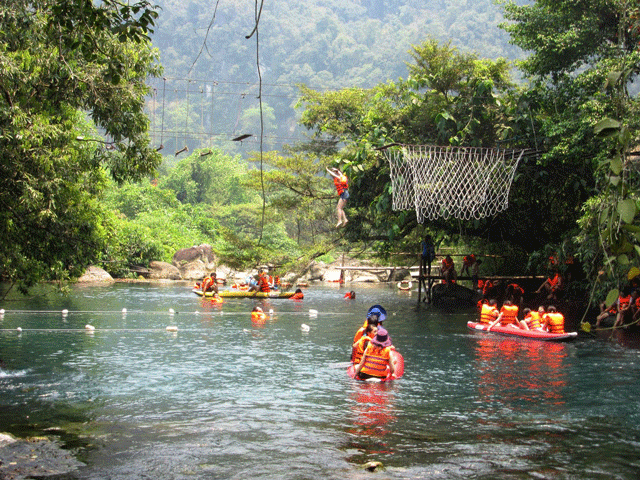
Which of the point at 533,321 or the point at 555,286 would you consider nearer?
the point at 533,321

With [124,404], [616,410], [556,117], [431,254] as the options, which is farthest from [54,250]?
[431,254]

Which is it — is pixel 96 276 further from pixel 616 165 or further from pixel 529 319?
pixel 616 165

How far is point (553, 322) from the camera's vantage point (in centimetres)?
1645

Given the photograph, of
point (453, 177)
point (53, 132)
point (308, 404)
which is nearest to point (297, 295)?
point (453, 177)

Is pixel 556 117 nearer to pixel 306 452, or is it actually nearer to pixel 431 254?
pixel 431 254

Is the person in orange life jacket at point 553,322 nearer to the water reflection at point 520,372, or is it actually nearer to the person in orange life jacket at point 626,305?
the water reflection at point 520,372

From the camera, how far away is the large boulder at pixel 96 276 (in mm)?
34406

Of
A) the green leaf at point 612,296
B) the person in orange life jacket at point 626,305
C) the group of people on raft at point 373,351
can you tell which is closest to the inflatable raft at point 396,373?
the group of people on raft at point 373,351

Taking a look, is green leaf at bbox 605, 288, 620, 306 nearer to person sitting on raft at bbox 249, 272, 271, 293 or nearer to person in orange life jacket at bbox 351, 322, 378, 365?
person in orange life jacket at bbox 351, 322, 378, 365

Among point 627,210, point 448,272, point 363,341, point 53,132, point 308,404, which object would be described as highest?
point 53,132

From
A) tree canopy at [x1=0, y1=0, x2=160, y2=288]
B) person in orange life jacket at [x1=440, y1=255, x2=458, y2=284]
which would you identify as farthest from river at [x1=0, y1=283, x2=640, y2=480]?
person in orange life jacket at [x1=440, y1=255, x2=458, y2=284]

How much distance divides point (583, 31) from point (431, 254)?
431 inches

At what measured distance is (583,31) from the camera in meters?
17.5

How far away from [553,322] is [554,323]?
1.4 inches
